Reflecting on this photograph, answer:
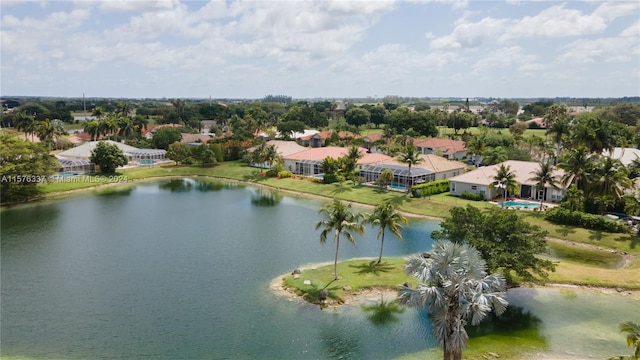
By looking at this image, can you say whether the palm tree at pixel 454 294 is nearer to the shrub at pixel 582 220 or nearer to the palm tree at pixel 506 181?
the shrub at pixel 582 220

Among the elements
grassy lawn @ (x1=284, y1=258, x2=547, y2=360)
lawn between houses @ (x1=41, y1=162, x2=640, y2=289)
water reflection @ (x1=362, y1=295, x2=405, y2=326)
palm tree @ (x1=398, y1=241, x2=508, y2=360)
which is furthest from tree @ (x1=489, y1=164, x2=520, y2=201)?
palm tree @ (x1=398, y1=241, x2=508, y2=360)

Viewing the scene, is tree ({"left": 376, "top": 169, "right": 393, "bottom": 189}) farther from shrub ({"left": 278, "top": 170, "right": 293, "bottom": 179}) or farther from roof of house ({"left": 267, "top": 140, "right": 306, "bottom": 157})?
roof of house ({"left": 267, "top": 140, "right": 306, "bottom": 157})

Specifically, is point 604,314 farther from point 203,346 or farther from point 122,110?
point 122,110

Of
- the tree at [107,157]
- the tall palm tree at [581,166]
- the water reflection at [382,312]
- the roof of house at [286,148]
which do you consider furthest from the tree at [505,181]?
the tree at [107,157]

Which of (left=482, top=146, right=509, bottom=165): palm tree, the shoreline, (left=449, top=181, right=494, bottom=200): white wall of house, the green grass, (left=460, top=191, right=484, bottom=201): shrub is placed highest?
(left=482, top=146, right=509, bottom=165): palm tree

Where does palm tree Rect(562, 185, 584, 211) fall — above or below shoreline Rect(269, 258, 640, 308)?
above

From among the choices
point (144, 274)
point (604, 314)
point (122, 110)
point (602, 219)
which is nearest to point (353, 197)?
point (602, 219)
